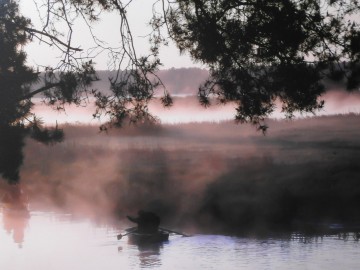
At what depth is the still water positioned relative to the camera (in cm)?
4444

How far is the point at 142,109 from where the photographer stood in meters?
13.4

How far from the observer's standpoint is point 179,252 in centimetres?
4897

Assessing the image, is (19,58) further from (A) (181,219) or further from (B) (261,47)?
(A) (181,219)

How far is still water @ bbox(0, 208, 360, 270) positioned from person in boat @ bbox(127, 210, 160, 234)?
406 cm

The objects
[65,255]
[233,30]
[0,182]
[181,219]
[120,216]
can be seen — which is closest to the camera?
[233,30]

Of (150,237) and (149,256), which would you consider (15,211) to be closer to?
(149,256)

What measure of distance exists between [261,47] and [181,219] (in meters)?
50.6

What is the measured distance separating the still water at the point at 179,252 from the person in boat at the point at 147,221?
4065 mm

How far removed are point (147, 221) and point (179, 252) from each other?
8794 mm

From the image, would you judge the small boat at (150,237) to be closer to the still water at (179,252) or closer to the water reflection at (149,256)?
the water reflection at (149,256)

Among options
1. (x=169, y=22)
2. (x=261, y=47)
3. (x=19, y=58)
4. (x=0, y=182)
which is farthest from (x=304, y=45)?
Answer: (x=0, y=182)

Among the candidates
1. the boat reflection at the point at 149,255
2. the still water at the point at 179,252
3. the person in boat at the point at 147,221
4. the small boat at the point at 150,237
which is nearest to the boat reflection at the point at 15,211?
the still water at the point at 179,252

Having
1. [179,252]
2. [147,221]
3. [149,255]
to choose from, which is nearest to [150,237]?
[147,221]

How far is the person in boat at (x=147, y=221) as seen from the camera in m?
40.5
